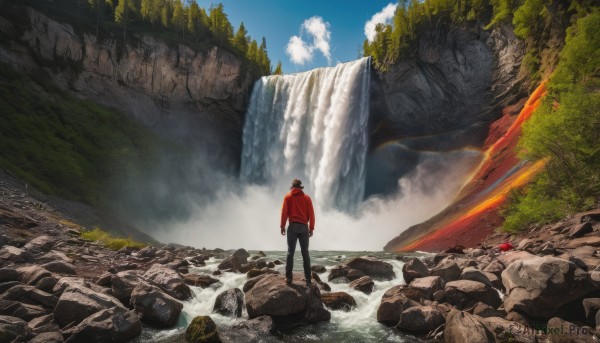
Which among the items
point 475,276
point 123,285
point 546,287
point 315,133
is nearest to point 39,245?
point 123,285

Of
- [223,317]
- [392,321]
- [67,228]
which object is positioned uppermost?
[67,228]

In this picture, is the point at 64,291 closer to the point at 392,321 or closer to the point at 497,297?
the point at 392,321

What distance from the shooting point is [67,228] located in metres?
17.5

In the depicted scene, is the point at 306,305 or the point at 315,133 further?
the point at 315,133

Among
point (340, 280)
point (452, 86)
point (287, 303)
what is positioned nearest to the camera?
point (287, 303)

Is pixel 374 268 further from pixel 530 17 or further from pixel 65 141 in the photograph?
pixel 65 141

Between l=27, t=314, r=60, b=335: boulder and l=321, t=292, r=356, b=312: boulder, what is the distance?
6.28 m

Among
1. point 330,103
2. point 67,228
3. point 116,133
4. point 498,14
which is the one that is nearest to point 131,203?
point 116,133

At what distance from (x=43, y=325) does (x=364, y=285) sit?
8.29 meters

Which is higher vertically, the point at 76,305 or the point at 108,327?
the point at 76,305

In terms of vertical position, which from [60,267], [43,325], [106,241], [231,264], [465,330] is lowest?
[465,330]

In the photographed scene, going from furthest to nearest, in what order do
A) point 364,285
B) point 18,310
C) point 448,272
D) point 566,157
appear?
point 566,157 → point 364,285 → point 448,272 → point 18,310

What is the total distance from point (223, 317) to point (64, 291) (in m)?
3.66

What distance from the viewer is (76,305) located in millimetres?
6812
